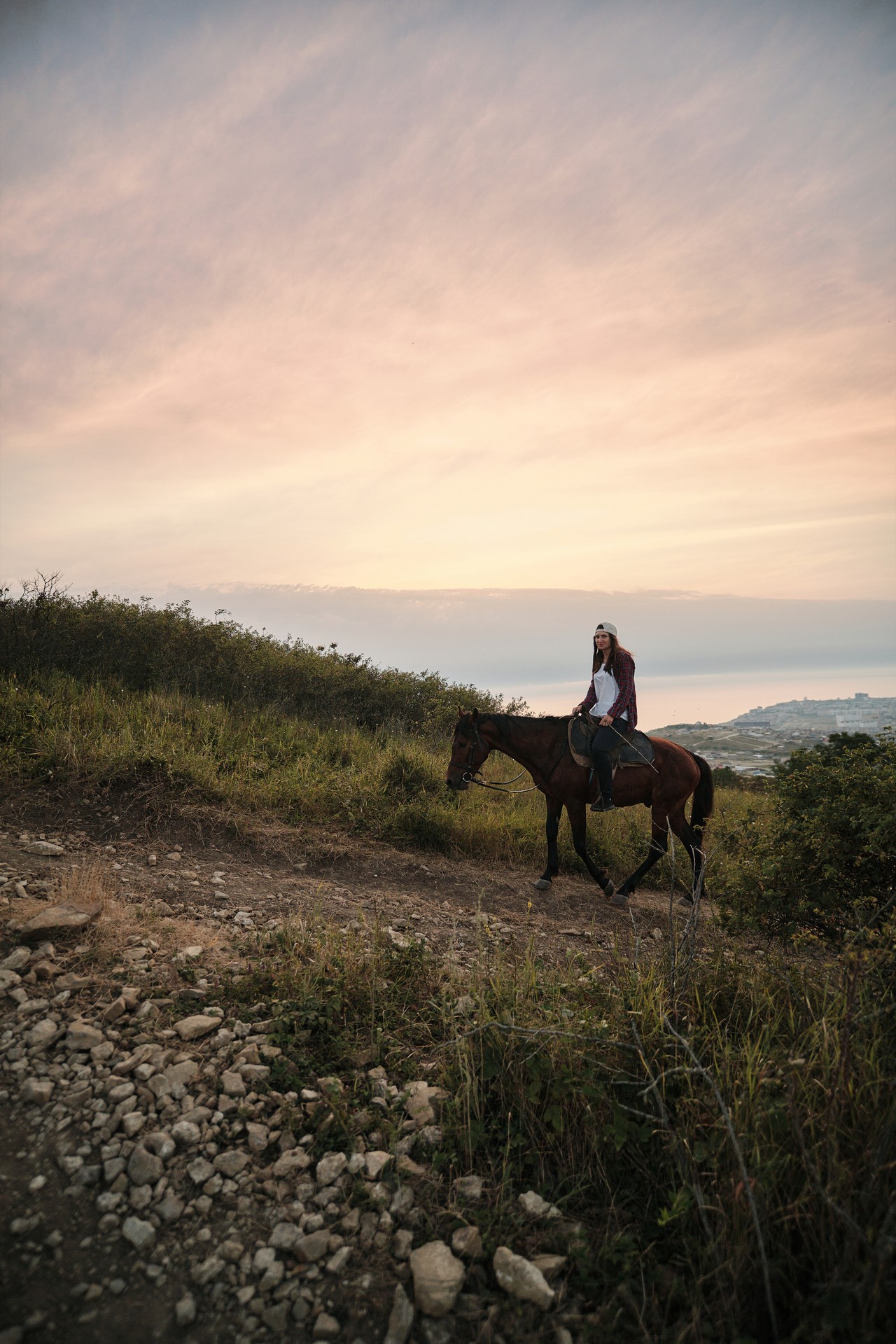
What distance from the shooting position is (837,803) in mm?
4602

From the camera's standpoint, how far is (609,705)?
790 centimetres

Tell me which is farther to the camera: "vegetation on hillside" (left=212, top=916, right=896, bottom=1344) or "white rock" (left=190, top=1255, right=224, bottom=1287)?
"white rock" (left=190, top=1255, right=224, bottom=1287)

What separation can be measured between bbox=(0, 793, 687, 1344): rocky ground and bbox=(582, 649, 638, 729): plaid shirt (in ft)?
16.5

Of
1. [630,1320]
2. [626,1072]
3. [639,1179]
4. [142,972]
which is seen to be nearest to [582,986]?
[626,1072]

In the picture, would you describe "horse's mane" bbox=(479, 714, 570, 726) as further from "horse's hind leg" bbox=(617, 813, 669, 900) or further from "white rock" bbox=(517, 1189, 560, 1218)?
"white rock" bbox=(517, 1189, 560, 1218)

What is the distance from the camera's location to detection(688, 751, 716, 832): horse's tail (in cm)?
847

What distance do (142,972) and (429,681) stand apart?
1142cm

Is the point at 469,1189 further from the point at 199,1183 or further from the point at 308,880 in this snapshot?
the point at 308,880

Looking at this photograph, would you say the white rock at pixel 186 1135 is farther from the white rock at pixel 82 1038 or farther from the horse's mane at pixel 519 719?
the horse's mane at pixel 519 719

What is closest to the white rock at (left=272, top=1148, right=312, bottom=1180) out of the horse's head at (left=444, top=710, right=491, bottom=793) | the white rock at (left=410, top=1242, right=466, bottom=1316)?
the white rock at (left=410, top=1242, right=466, bottom=1316)

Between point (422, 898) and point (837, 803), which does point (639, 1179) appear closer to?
point (837, 803)

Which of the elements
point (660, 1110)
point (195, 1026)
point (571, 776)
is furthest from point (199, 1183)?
point (571, 776)

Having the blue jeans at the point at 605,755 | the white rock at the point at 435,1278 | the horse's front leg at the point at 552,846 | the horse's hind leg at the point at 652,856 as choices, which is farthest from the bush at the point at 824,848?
the white rock at the point at 435,1278

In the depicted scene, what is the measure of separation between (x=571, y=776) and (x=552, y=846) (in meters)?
0.90
